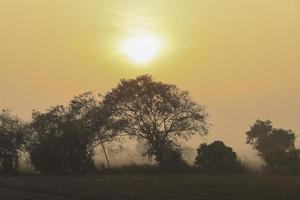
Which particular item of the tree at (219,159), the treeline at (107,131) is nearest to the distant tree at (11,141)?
the treeline at (107,131)

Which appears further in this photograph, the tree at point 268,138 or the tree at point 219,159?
the tree at point 268,138

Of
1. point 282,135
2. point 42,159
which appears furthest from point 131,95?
point 282,135

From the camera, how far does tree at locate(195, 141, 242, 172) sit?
7750 centimetres

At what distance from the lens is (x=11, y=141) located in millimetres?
89250

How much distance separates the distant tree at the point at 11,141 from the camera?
289 ft

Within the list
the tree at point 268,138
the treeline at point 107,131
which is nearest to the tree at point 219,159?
the treeline at point 107,131

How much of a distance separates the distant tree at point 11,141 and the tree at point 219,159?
34.9m

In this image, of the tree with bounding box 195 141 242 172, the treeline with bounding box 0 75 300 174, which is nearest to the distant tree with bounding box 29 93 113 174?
the treeline with bounding box 0 75 300 174

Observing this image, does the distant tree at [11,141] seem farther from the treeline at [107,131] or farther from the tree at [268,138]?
the tree at [268,138]

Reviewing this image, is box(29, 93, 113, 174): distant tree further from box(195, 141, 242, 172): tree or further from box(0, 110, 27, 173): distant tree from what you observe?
box(195, 141, 242, 172): tree

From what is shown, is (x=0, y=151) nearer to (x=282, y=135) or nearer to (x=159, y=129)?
(x=159, y=129)

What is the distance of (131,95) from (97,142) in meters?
12.0

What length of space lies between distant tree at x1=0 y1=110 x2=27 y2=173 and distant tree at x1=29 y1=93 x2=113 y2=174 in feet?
10.7

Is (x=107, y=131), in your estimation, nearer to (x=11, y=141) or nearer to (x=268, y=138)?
(x=11, y=141)
